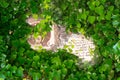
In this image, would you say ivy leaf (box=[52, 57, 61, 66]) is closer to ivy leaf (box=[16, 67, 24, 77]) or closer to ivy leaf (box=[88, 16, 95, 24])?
ivy leaf (box=[16, 67, 24, 77])

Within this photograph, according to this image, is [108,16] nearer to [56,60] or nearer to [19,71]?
[56,60]

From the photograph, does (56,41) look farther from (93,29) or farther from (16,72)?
(16,72)

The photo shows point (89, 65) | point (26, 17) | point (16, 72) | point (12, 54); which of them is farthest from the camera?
point (26, 17)

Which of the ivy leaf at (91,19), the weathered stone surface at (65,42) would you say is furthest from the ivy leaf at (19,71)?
the ivy leaf at (91,19)

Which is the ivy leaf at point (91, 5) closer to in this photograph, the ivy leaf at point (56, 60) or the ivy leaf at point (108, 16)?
the ivy leaf at point (108, 16)

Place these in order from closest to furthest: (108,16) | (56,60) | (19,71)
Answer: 1. (19,71)
2. (56,60)
3. (108,16)

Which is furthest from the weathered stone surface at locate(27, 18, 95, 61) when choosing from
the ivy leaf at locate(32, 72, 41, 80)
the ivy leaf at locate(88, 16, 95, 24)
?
the ivy leaf at locate(32, 72, 41, 80)

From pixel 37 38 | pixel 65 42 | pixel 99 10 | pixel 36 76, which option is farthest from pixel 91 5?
pixel 36 76

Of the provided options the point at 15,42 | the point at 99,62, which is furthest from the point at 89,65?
the point at 15,42
